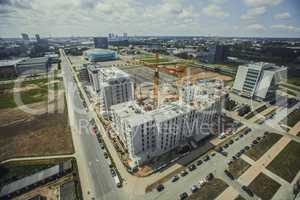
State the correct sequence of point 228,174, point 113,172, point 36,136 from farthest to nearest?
point 36,136, point 113,172, point 228,174

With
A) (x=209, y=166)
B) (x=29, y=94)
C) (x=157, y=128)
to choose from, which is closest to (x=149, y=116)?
(x=157, y=128)

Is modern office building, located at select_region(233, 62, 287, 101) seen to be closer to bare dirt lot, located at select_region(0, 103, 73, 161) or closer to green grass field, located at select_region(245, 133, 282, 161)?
green grass field, located at select_region(245, 133, 282, 161)

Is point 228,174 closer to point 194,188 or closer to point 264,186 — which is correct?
point 264,186

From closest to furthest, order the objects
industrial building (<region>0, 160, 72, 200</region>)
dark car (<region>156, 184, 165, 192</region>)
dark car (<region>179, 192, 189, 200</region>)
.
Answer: dark car (<region>179, 192, 189, 200</region>), industrial building (<region>0, 160, 72, 200</region>), dark car (<region>156, 184, 165, 192</region>)

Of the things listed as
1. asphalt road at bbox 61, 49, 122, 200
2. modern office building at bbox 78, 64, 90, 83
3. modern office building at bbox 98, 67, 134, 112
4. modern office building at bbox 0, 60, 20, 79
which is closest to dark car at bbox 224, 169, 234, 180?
asphalt road at bbox 61, 49, 122, 200

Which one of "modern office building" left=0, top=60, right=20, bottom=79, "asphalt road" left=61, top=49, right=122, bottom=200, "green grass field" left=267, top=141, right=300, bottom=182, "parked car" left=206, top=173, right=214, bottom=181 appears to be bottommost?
"asphalt road" left=61, top=49, right=122, bottom=200

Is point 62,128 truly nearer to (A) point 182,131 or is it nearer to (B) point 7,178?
(B) point 7,178
